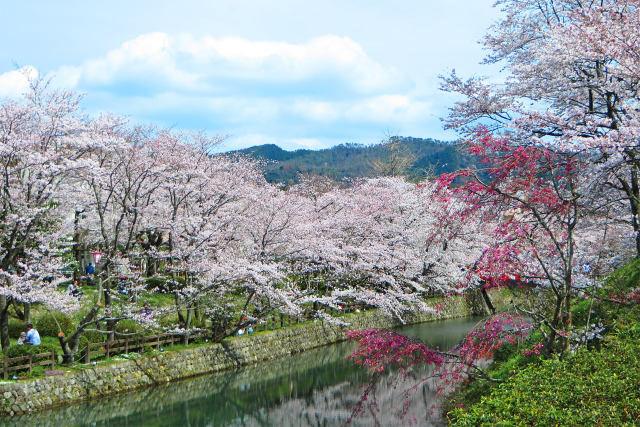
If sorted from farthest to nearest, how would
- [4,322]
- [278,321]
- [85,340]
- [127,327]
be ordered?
[278,321]
[127,327]
[85,340]
[4,322]

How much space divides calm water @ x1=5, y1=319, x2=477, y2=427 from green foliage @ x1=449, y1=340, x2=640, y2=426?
5343 mm

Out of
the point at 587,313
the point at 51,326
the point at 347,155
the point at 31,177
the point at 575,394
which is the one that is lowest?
the point at 51,326

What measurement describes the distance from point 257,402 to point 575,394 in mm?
11191

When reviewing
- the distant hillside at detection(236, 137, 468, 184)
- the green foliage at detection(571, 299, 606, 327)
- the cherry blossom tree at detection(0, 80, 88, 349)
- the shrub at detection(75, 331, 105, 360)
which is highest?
the distant hillside at detection(236, 137, 468, 184)

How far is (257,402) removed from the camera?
53.0ft

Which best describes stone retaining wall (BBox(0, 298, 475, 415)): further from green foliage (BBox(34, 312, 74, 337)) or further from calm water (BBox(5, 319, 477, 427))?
green foliage (BBox(34, 312, 74, 337))

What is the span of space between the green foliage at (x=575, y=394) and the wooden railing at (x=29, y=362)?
12080mm

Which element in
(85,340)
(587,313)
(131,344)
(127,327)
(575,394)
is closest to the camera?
(575,394)

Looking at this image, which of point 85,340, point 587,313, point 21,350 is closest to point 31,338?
point 85,340

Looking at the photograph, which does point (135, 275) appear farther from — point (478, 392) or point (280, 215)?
point (478, 392)

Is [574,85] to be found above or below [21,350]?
above

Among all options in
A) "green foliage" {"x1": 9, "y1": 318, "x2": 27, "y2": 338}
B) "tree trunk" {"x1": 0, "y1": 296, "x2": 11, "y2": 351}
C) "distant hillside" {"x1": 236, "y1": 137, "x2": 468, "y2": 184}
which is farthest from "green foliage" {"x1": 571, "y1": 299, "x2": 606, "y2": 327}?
"distant hillside" {"x1": 236, "y1": 137, "x2": 468, "y2": 184}

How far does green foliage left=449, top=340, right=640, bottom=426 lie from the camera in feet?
20.2

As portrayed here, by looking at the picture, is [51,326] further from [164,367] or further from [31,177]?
[31,177]
